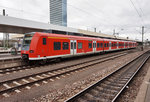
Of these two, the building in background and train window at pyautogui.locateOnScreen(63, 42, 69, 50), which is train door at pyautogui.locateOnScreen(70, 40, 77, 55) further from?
the building in background

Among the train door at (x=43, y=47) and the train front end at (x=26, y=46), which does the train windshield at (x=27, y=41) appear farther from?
the train door at (x=43, y=47)

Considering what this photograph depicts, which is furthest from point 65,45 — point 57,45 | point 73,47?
point 73,47

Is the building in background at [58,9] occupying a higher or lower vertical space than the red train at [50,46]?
higher

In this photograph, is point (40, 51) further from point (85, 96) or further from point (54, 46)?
point (85, 96)

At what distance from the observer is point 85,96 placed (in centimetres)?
450

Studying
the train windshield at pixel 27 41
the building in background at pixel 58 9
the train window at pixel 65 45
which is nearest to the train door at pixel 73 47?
the train window at pixel 65 45

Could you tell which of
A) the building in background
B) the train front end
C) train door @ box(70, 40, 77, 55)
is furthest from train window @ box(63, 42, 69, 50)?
the building in background

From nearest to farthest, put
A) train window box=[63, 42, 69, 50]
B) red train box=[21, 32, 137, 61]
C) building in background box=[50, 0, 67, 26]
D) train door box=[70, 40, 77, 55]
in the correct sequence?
red train box=[21, 32, 137, 61] → train window box=[63, 42, 69, 50] → train door box=[70, 40, 77, 55] → building in background box=[50, 0, 67, 26]

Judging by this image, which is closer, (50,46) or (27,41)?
(27,41)

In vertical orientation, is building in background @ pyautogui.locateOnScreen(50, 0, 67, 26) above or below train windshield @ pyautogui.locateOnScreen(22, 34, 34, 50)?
above

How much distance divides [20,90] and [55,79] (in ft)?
6.81

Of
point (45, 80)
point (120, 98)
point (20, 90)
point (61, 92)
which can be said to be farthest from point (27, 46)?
point (120, 98)

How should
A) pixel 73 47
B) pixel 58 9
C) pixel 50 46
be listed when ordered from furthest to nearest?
pixel 58 9
pixel 73 47
pixel 50 46

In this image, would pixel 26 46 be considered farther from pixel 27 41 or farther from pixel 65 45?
pixel 65 45
